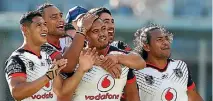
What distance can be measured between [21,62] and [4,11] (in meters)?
12.0

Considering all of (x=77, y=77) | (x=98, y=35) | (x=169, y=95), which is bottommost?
(x=169, y=95)

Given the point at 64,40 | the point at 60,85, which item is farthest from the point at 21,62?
the point at 64,40

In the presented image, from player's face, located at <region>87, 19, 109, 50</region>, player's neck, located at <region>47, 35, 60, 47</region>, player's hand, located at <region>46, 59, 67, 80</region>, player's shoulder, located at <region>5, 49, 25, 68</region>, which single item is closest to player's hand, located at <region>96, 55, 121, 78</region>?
player's face, located at <region>87, 19, 109, 50</region>

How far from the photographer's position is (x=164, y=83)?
30.5 ft

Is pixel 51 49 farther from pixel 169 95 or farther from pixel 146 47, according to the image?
pixel 169 95

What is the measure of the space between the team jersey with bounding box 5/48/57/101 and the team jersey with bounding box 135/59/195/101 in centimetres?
110

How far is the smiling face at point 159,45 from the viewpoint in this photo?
9.34 meters

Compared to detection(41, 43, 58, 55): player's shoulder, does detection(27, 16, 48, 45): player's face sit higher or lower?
higher

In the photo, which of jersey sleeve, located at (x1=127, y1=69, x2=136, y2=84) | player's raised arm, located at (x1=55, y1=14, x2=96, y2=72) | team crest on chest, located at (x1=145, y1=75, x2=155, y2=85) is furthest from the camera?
team crest on chest, located at (x1=145, y1=75, x2=155, y2=85)

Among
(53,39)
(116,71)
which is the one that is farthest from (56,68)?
(53,39)

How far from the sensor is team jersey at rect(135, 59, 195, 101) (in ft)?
30.3

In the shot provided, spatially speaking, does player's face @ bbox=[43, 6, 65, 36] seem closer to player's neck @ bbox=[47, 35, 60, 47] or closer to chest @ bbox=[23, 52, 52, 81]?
player's neck @ bbox=[47, 35, 60, 47]

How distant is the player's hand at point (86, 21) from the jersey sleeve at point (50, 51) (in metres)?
0.52

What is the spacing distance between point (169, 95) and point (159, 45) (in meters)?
0.51
